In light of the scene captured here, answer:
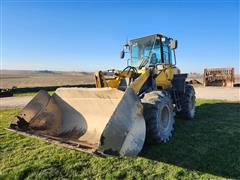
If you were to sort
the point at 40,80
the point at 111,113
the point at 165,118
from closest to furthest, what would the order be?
the point at 111,113, the point at 165,118, the point at 40,80

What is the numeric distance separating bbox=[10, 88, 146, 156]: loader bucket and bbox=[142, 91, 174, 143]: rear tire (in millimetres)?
529

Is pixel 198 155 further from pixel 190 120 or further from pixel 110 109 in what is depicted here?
pixel 190 120

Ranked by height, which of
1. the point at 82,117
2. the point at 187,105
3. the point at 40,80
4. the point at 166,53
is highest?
the point at 166,53

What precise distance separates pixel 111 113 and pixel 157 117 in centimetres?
95

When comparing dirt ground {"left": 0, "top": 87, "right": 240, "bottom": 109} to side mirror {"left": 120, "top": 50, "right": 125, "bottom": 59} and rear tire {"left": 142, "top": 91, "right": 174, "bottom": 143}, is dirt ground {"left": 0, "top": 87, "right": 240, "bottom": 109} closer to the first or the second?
side mirror {"left": 120, "top": 50, "right": 125, "bottom": 59}

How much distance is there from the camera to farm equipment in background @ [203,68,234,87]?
22375 millimetres

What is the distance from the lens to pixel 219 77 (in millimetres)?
23219

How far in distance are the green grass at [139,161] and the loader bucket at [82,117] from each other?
323mm

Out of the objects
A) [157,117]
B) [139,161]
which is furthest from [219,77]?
[139,161]

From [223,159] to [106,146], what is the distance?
2.12 metres

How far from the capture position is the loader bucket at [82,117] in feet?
11.5

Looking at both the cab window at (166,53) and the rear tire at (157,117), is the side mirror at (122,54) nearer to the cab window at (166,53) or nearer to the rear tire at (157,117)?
the cab window at (166,53)

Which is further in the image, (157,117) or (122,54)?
(122,54)

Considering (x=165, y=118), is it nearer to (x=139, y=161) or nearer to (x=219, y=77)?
(x=139, y=161)
